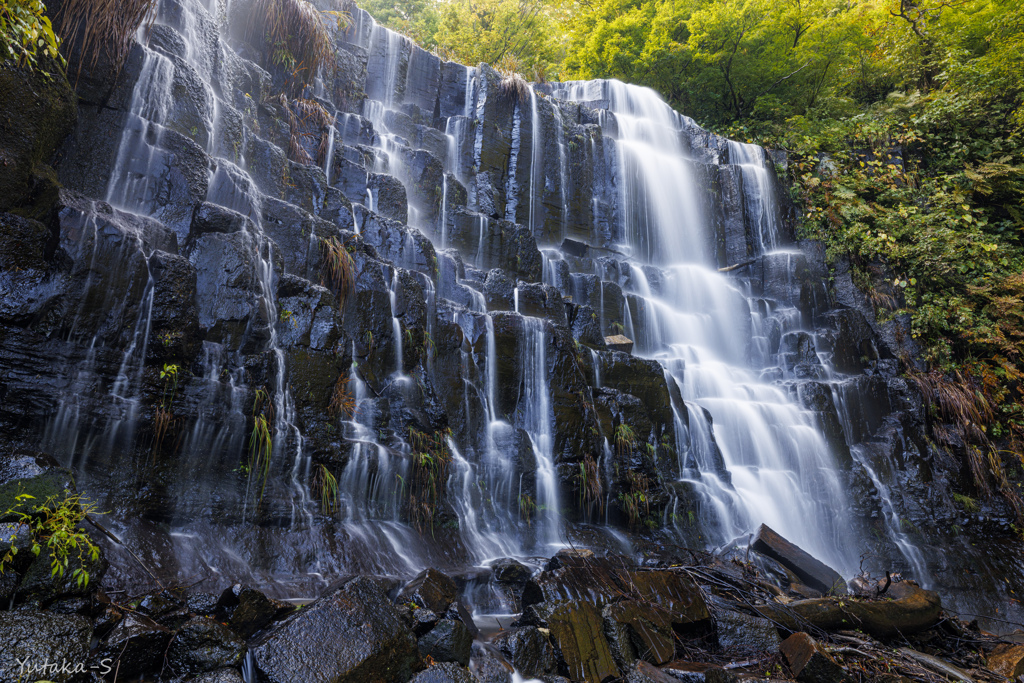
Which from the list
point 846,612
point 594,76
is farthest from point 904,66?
point 846,612

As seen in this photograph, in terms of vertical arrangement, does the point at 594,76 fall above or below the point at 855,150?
above

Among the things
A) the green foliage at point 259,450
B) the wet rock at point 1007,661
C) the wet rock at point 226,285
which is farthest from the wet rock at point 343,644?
the wet rock at point 1007,661

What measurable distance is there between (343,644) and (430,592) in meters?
1.12

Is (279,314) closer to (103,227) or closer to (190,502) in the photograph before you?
(103,227)

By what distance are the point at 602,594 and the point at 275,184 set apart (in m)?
8.31

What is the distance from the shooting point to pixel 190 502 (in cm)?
520

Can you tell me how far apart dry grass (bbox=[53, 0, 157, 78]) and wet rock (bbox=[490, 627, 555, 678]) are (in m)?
8.47

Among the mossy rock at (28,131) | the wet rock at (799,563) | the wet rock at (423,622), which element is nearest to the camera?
the wet rock at (423,622)

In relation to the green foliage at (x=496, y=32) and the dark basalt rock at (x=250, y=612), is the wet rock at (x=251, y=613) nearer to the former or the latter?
the dark basalt rock at (x=250, y=612)

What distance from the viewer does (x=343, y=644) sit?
3.37 meters

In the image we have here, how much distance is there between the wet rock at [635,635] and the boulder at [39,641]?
3497mm

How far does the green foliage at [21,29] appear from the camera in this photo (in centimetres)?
464

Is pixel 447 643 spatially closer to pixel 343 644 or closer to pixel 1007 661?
pixel 343 644

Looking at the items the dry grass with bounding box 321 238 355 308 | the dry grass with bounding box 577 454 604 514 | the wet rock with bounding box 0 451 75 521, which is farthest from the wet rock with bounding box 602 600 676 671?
the dry grass with bounding box 321 238 355 308
